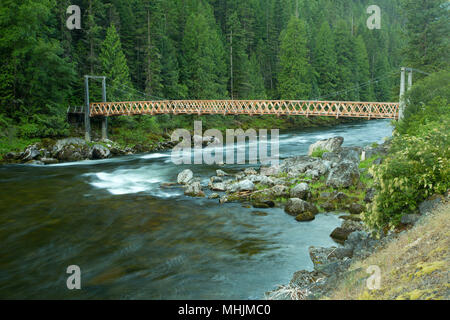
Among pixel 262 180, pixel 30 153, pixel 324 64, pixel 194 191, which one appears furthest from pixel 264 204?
pixel 324 64

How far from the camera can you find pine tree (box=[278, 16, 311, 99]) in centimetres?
5034

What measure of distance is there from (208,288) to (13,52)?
91.0ft

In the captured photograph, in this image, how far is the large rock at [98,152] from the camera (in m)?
29.0

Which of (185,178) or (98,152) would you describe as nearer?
(185,178)

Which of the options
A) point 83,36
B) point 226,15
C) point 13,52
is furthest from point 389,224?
point 226,15

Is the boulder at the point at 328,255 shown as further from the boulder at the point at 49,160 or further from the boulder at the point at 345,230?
the boulder at the point at 49,160

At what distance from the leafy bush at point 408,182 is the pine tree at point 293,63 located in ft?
138

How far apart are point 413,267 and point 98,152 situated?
26.6 metres

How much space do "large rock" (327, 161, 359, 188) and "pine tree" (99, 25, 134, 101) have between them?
80.8 feet

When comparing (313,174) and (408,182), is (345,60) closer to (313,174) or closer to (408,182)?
(313,174)

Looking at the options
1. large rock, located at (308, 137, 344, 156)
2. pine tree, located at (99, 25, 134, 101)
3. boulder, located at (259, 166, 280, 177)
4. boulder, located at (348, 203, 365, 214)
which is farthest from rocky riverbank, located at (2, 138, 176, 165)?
boulder, located at (348, 203, 365, 214)

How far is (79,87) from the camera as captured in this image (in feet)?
115

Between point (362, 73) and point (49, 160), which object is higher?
point (362, 73)

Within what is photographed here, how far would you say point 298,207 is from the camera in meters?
14.0
